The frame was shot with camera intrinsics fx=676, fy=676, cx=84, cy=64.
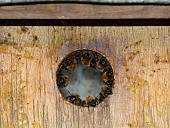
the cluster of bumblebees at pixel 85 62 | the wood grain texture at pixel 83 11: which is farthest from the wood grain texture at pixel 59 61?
the wood grain texture at pixel 83 11

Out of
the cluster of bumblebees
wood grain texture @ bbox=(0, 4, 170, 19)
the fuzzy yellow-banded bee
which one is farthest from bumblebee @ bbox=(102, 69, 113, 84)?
wood grain texture @ bbox=(0, 4, 170, 19)

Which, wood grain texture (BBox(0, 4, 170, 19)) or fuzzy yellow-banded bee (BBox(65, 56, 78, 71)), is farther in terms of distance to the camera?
fuzzy yellow-banded bee (BBox(65, 56, 78, 71))

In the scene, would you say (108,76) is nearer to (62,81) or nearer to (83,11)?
(62,81)

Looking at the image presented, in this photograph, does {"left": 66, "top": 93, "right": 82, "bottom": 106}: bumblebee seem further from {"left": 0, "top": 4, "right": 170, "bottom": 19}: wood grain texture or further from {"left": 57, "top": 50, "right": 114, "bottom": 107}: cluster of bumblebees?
{"left": 0, "top": 4, "right": 170, "bottom": 19}: wood grain texture

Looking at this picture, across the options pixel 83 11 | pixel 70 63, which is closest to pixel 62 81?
pixel 70 63

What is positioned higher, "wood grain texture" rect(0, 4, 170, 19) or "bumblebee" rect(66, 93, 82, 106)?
"wood grain texture" rect(0, 4, 170, 19)

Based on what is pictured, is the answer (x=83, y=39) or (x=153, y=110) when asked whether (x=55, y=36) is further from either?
(x=153, y=110)
